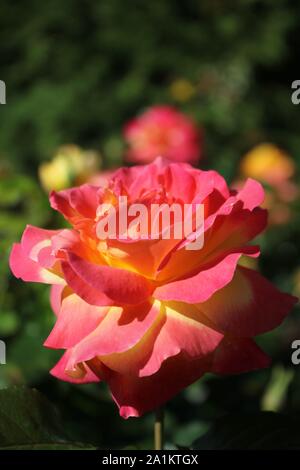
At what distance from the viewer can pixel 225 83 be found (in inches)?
116

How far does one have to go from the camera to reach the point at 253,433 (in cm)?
54

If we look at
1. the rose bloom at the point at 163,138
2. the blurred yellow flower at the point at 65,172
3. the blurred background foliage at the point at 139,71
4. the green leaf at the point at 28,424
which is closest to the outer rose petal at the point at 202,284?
the green leaf at the point at 28,424

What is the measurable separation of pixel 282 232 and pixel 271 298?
1.29 m

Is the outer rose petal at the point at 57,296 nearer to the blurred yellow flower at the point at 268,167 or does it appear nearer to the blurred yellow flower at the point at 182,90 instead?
the blurred yellow flower at the point at 268,167

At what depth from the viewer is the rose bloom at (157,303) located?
0.46 meters

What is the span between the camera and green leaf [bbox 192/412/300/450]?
1.72 feet

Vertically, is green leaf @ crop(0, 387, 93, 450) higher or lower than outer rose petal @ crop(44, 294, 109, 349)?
lower

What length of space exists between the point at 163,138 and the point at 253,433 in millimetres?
1364

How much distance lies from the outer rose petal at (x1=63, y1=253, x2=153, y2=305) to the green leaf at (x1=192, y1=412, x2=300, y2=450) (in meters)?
0.14

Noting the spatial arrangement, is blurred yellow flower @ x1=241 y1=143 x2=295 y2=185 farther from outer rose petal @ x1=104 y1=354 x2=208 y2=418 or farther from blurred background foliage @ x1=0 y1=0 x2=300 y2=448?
outer rose petal @ x1=104 y1=354 x2=208 y2=418

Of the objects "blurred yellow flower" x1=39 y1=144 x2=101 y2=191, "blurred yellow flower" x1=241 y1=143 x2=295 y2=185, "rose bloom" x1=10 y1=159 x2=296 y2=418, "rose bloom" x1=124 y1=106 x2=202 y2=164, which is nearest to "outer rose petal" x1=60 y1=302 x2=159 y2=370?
"rose bloom" x1=10 y1=159 x2=296 y2=418

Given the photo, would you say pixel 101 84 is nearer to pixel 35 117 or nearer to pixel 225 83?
pixel 35 117

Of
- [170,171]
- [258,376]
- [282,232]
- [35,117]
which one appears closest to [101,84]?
[35,117]

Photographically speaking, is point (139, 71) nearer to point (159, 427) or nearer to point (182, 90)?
point (182, 90)
